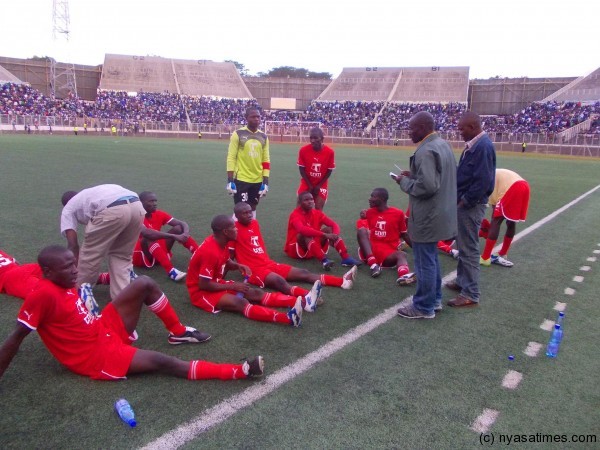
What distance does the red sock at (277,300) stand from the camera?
4836mm

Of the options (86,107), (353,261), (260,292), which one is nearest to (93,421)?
(260,292)

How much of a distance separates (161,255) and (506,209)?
5.12 metres

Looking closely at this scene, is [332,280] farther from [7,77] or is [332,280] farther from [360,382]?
[7,77]

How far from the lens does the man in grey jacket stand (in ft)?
14.1

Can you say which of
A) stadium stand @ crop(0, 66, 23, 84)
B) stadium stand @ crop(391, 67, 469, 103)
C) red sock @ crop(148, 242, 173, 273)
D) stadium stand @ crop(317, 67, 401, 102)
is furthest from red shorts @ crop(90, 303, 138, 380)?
stadium stand @ crop(0, 66, 23, 84)

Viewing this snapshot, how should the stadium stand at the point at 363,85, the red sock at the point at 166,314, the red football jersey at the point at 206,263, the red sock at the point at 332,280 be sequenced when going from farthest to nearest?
the stadium stand at the point at 363,85, the red sock at the point at 332,280, the red football jersey at the point at 206,263, the red sock at the point at 166,314

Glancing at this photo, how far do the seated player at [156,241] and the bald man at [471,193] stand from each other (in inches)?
131

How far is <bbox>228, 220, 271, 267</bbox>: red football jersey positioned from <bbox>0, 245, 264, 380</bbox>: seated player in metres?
1.62

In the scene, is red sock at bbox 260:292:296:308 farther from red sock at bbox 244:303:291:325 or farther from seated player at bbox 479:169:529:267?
seated player at bbox 479:169:529:267

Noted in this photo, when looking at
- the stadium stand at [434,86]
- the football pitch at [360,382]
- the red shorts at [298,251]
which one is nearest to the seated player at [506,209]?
the football pitch at [360,382]

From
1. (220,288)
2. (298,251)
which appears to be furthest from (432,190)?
(298,251)

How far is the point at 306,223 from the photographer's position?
6496mm

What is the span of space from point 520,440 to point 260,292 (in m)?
2.83

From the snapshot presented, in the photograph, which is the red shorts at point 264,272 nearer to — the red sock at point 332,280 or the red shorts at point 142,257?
the red sock at point 332,280
